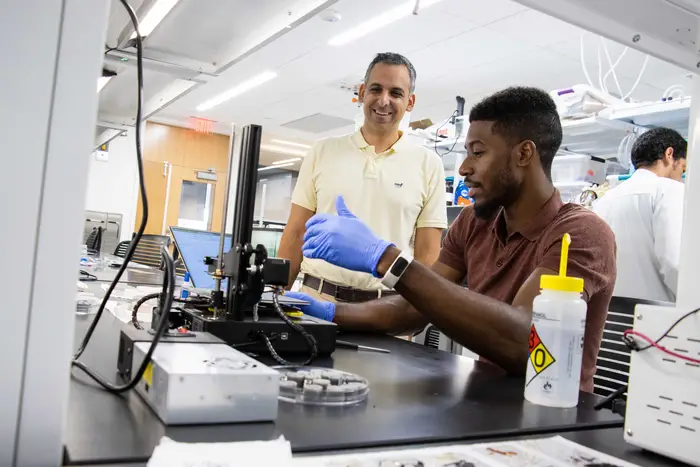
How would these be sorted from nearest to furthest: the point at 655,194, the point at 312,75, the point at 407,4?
the point at 655,194
the point at 407,4
the point at 312,75

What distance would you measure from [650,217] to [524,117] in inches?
64.3


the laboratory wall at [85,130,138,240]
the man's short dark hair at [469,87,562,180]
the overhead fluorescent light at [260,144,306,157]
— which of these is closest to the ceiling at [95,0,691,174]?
the man's short dark hair at [469,87,562,180]

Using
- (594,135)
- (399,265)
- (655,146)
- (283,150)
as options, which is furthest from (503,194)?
(283,150)

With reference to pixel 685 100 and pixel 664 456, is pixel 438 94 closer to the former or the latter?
pixel 685 100

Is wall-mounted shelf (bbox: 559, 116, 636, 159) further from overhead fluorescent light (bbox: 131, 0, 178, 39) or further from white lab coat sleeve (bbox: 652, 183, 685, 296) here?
overhead fluorescent light (bbox: 131, 0, 178, 39)

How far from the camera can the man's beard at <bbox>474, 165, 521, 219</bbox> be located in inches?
54.8

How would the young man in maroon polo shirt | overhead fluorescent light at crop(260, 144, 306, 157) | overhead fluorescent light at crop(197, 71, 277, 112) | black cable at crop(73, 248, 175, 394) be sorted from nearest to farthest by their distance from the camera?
1. black cable at crop(73, 248, 175, 394)
2. the young man in maroon polo shirt
3. overhead fluorescent light at crop(197, 71, 277, 112)
4. overhead fluorescent light at crop(260, 144, 306, 157)

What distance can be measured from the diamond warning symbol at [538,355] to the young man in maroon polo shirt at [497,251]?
25 centimetres

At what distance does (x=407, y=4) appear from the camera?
3.84 m

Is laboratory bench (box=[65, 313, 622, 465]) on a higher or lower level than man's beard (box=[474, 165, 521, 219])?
lower

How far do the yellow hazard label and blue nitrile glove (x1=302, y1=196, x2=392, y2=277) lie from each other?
0.61 meters

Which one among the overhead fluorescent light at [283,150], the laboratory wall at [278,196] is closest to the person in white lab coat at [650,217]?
the overhead fluorescent light at [283,150]

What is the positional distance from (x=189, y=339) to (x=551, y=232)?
2.84ft

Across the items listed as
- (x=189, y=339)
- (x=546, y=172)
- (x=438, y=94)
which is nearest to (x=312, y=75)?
(x=438, y=94)
